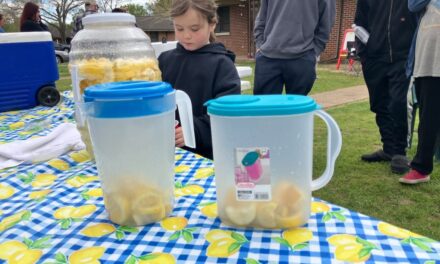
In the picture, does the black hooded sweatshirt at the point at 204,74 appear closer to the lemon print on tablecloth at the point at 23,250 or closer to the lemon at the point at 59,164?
the lemon at the point at 59,164

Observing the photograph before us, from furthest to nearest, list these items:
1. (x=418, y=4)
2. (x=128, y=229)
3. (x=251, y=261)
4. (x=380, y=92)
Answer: (x=380, y=92)
(x=418, y=4)
(x=128, y=229)
(x=251, y=261)

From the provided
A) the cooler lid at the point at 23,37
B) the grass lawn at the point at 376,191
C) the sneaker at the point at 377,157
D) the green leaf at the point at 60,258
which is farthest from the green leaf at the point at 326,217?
the sneaker at the point at 377,157

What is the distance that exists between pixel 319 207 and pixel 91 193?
0.52 m

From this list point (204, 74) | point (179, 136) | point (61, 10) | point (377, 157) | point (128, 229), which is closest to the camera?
point (128, 229)

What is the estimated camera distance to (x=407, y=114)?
235 cm

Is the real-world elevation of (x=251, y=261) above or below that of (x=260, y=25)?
below

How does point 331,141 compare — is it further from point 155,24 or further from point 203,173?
point 155,24

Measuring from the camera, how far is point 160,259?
2.02 feet

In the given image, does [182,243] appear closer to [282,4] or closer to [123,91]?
[123,91]

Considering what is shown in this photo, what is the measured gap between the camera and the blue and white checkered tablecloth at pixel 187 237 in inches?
23.9

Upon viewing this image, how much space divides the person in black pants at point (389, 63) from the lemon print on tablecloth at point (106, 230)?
2.11 m

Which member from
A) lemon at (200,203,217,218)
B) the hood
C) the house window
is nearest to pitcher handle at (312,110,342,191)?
lemon at (200,203,217,218)

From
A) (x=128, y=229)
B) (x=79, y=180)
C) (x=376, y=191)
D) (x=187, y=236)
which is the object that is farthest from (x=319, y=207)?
(x=376, y=191)

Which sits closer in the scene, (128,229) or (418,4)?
(128,229)
